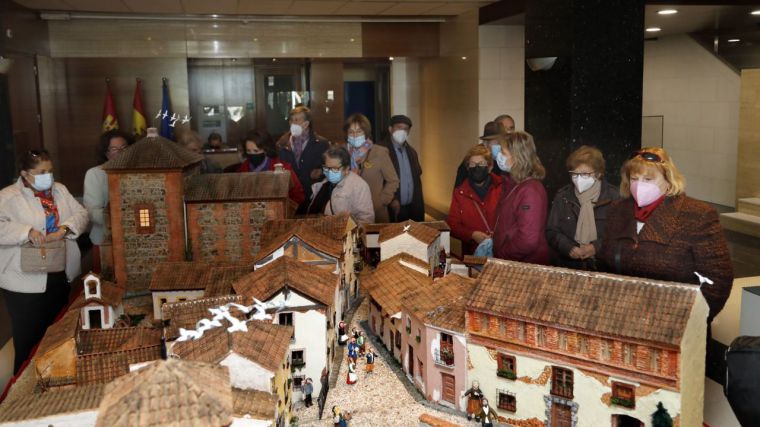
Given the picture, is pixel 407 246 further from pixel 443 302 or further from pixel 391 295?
pixel 443 302

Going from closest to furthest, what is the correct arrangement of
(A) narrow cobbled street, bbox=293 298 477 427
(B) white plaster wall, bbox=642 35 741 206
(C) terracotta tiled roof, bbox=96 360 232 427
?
(C) terracotta tiled roof, bbox=96 360 232 427 < (A) narrow cobbled street, bbox=293 298 477 427 < (B) white plaster wall, bbox=642 35 741 206

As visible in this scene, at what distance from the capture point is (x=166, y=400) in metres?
2.92

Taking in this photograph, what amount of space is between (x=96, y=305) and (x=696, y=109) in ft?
41.4

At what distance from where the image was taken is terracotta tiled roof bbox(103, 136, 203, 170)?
798cm

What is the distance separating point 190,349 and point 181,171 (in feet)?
11.9

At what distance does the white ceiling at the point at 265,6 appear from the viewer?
10.9 m

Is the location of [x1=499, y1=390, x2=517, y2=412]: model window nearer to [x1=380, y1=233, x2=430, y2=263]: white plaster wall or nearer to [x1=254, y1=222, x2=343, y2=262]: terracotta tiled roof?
[x1=254, y1=222, x2=343, y2=262]: terracotta tiled roof

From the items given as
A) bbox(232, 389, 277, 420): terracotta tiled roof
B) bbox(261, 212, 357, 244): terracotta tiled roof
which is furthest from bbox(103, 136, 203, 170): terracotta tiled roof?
bbox(232, 389, 277, 420): terracotta tiled roof

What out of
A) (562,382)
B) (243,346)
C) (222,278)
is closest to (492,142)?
(222,278)

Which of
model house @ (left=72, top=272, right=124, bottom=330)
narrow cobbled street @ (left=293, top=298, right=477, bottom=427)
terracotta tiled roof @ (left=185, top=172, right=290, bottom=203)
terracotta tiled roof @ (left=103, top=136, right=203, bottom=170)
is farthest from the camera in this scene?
terracotta tiled roof @ (left=185, top=172, right=290, bottom=203)

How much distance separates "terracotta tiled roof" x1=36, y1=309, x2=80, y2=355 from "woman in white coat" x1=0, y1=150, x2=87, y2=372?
1.03 metres

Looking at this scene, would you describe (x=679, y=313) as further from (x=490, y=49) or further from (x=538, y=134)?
(x=490, y=49)

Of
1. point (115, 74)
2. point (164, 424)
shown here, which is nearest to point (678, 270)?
point (164, 424)

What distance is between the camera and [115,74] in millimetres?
12641
